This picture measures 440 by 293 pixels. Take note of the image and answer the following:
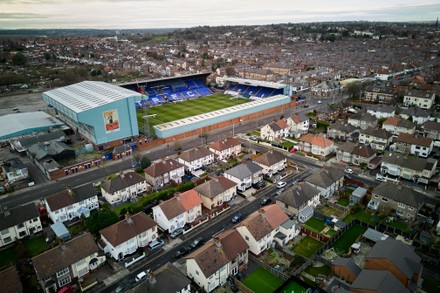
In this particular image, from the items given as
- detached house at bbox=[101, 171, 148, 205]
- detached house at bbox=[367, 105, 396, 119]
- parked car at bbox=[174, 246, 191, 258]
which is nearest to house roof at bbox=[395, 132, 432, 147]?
detached house at bbox=[367, 105, 396, 119]

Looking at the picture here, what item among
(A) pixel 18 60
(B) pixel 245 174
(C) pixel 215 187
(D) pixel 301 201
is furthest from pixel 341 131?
(A) pixel 18 60

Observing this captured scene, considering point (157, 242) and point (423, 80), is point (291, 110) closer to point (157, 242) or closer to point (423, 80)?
point (423, 80)

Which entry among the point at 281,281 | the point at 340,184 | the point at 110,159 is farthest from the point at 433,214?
the point at 110,159

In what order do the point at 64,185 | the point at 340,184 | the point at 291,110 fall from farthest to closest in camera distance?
1. the point at 291,110
2. the point at 64,185
3. the point at 340,184

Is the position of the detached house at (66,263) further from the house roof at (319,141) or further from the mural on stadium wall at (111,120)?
the house roof at (319,141)

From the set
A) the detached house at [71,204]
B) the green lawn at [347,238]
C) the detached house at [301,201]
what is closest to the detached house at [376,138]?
the detached house at [301,201]

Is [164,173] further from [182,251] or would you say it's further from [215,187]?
[182,251]
